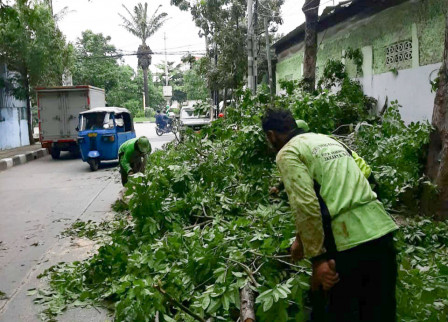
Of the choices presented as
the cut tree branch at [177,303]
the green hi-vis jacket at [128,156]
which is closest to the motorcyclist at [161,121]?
the green hi-vis jacket at [128,156]

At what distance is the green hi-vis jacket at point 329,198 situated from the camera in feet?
8.23

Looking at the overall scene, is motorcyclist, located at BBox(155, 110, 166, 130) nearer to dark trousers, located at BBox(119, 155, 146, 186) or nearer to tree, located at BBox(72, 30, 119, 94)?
tree, located at BBox(72, 30, 119, 94)

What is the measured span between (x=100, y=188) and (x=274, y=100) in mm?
5609

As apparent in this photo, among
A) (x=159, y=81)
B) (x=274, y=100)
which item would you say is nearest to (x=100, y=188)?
(x=274, y=100)

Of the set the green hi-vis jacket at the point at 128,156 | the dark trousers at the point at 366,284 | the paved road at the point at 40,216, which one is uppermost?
the green hi-vis jacket at the point at 128,156

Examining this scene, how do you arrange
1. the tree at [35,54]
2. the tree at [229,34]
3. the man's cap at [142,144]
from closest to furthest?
the man's cap at [142,144] → the tree at [35,54] → the tree at [229,34]

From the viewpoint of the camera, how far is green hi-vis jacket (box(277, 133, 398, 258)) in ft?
8.23

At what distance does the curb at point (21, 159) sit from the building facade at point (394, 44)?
436 inches

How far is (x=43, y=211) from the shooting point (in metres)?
8.92

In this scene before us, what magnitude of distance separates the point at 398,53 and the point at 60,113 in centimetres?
1239

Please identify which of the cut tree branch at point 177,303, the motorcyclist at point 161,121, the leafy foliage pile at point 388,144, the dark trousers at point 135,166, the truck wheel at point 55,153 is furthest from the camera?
the motorcyclist at point 161,121

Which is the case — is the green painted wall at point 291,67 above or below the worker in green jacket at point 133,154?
above

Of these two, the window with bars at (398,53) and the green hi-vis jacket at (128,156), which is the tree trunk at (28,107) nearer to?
the green hi-vis jacket at (128,156)

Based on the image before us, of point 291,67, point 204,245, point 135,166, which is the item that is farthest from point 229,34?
point 204,245
